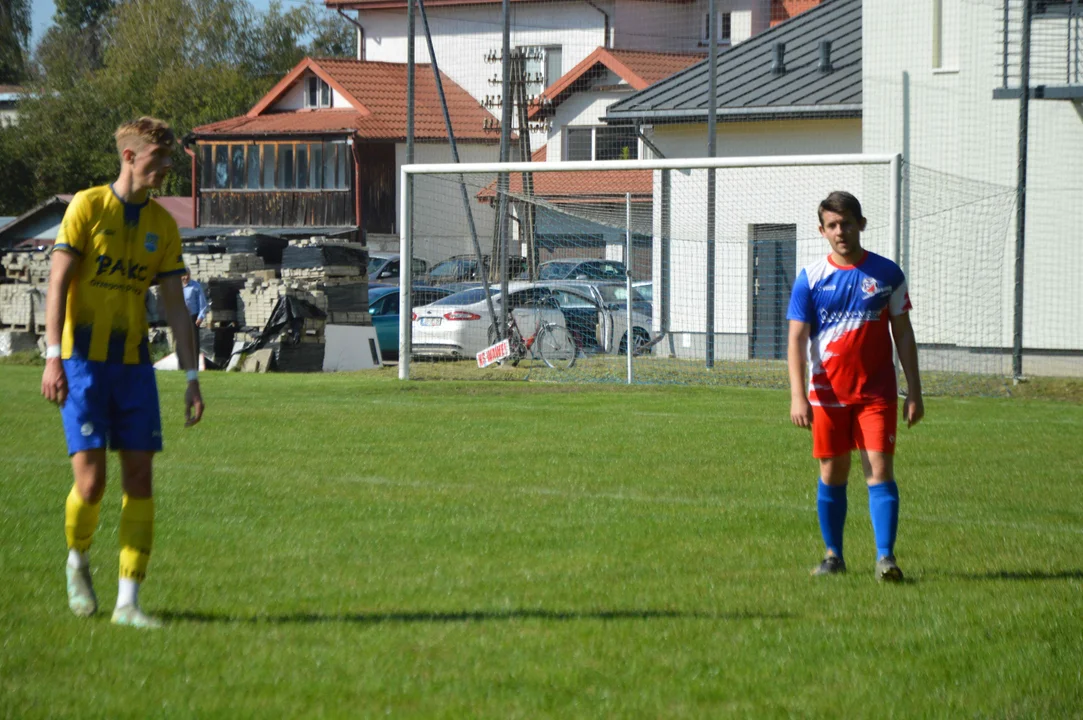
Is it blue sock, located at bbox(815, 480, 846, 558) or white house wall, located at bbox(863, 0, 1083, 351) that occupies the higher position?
white house wall, located at bbox(863, 0, 1083, 351)

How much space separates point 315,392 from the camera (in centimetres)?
1850

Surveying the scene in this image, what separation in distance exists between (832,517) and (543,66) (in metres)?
56.0

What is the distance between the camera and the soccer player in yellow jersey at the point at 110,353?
5.46 metres

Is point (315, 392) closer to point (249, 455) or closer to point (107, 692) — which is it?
point (249, 455)

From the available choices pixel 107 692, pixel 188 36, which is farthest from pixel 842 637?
pixel 188 36

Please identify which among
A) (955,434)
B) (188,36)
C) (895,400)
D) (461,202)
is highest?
(188,36)

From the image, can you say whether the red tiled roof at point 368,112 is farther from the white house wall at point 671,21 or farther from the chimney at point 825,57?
the chimney at point 825,57

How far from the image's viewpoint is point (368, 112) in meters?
56.2

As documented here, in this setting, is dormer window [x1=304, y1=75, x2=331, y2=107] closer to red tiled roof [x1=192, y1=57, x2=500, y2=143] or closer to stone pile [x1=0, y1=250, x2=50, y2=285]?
red tiled roof [x1=192, y1=57, x2=500, y2=143]

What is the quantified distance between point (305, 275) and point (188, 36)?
52.1 meters

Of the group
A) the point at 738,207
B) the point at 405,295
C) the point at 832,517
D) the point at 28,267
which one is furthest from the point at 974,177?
the point at 28,267

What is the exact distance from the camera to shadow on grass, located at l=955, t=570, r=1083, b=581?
263 inches

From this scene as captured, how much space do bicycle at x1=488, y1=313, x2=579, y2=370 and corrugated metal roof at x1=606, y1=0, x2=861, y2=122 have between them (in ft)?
26.7

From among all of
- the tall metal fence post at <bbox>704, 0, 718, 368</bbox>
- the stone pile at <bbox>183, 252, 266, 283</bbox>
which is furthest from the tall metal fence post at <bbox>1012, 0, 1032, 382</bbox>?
the stone pile at <bbox>183, 252, 266, 283</bbox>
